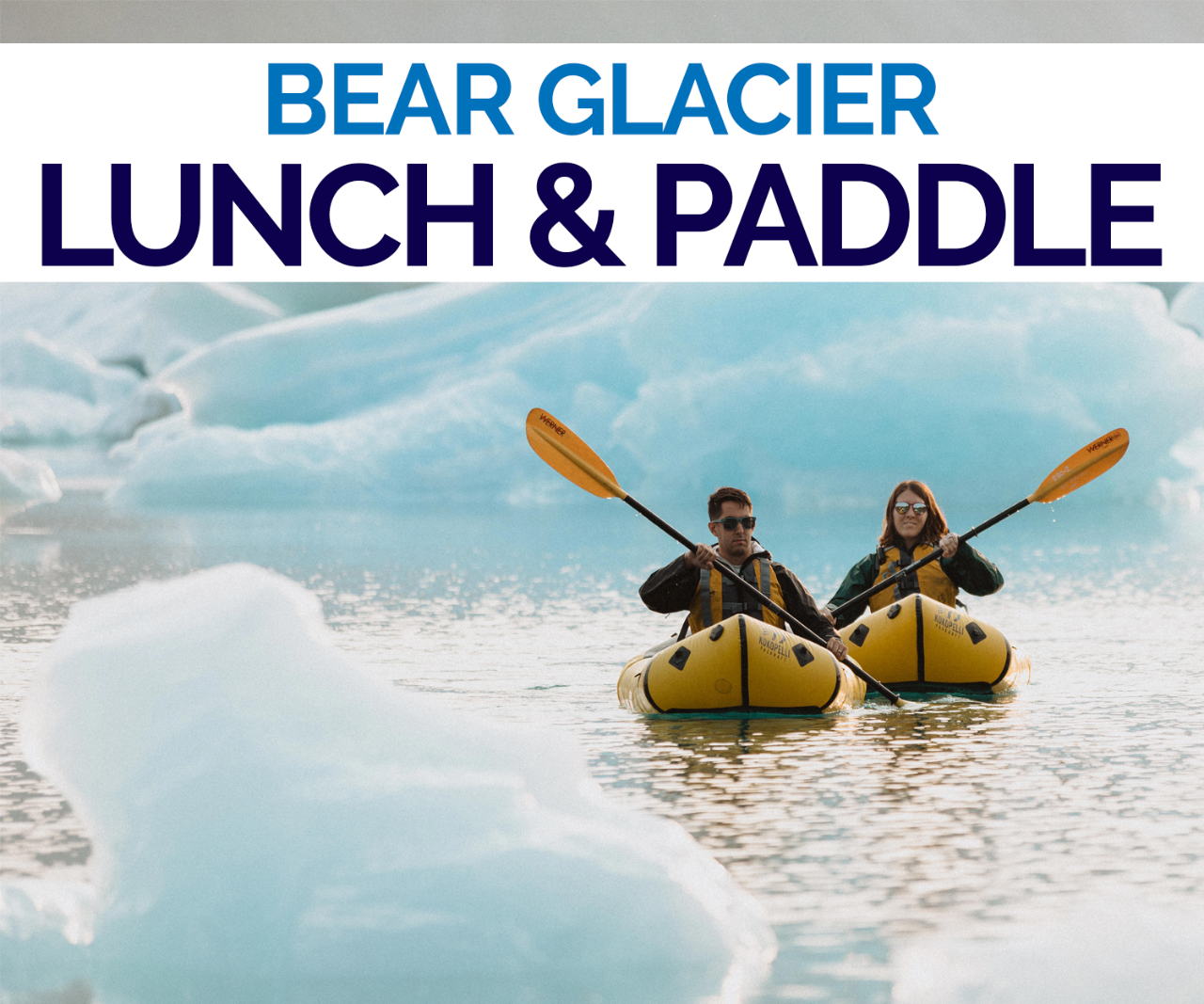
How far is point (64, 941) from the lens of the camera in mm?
3551

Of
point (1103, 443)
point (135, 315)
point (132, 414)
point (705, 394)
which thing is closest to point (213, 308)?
point (132, 414)

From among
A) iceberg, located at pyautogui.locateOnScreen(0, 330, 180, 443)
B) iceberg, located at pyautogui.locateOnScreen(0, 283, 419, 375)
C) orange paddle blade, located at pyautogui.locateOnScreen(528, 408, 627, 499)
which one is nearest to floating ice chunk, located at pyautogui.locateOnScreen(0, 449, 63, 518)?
iceberg, located at pyautogui.locateOnScreen(0, 283, 419, 375)

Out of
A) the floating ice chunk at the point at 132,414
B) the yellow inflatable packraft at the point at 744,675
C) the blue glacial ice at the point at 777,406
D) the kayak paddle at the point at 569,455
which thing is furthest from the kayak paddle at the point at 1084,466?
the floating ice chunk at the point at 132,414

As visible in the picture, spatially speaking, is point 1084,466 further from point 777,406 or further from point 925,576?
point 777,406

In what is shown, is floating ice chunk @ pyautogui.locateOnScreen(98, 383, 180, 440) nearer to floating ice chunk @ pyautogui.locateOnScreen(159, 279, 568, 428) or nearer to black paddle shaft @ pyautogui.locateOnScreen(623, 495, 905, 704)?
floating ice chunk @ pyautogui.locateOnScreen(159, 279, 568, 428)

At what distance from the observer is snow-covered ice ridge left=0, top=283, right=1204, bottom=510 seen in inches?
916

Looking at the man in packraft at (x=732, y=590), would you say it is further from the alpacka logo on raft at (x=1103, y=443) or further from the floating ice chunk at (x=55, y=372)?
the floating ice chunk at (x=55, y=372)

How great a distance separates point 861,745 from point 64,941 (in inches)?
131

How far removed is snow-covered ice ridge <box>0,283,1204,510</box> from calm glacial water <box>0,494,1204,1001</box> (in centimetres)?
842

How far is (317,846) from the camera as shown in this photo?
3.52 metres

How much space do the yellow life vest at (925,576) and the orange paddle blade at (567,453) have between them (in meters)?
1.29

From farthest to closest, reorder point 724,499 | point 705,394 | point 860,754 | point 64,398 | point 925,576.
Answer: point 64,398 < point 705,394 < point 925,576 < point 724,499 < point 860,754

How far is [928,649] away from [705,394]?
16.7 m

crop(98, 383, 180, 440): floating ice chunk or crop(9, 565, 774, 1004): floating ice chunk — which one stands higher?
crop(98, 383, 180, 440): floating ice chunk
